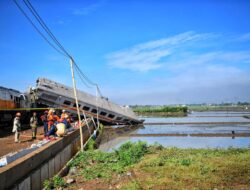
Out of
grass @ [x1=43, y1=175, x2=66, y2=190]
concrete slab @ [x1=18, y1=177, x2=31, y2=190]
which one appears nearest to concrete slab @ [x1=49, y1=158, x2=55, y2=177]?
grass @ [x1=43, y1=175, x2=66, y2=190]

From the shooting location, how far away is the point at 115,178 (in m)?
10.6

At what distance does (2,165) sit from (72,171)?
15.6ft

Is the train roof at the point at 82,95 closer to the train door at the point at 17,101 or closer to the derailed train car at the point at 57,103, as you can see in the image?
the derailed train car at the point at 57,103

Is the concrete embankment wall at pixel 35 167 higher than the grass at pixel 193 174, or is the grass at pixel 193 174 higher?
the concrete embankment wall at pixel 35 167

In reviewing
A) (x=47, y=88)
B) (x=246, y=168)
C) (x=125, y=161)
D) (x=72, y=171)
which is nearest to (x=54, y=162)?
(x=72, y=171)

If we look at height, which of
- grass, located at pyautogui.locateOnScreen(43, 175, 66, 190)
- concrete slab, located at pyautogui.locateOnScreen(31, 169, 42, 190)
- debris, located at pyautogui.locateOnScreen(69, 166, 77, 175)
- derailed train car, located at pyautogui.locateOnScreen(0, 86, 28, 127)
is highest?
derailed train car, located at pyautogui.locateOnScreen(0, 86, 28, 127)

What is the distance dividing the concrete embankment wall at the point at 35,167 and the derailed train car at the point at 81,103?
67.4ft

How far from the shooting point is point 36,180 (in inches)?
365

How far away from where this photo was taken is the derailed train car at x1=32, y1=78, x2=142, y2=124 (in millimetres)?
34031

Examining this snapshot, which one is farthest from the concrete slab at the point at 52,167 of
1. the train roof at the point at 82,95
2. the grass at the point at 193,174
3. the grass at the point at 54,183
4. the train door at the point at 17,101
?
the train roof at the point at 82,95

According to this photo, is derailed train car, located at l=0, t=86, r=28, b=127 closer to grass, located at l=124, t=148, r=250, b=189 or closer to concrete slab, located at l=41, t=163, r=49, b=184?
concrete slab, located at l=41, t=163, r=49, b=184

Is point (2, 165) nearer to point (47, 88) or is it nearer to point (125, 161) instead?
point (125, 161)

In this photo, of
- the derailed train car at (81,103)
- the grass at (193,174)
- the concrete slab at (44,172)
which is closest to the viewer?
the grass at (193,174)

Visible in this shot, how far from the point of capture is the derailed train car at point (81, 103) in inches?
1340
